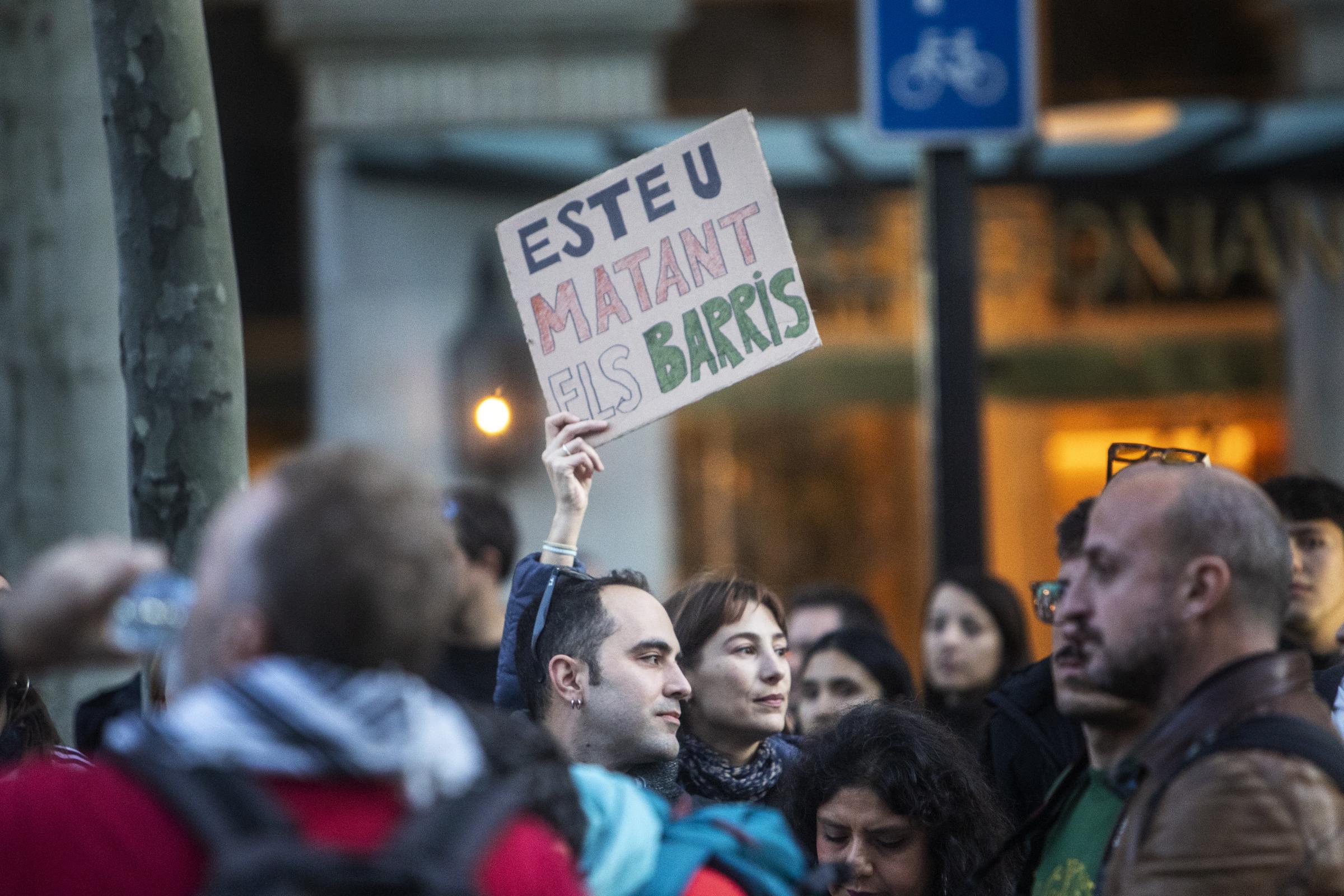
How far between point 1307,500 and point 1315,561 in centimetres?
18

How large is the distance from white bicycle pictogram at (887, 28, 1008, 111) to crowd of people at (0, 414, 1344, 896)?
184 centimetres

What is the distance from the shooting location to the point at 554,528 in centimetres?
394

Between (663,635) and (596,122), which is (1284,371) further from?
(663,635)

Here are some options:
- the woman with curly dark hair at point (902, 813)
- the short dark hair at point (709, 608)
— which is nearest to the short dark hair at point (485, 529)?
the short dark hair at point (709, 608)

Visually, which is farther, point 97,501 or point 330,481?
point 97,501

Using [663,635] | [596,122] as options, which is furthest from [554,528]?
[596,122]

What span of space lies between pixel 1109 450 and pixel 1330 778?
1356 millimetres

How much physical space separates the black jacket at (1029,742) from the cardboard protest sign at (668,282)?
3.78 ft

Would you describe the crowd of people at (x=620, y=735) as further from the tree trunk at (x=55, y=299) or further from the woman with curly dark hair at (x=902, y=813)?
the tree trunk at (x=55, y=299)

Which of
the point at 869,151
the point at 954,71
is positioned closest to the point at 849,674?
the point at 954,71

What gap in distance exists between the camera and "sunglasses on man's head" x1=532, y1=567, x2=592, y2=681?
12.8 feet

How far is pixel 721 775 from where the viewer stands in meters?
3.92

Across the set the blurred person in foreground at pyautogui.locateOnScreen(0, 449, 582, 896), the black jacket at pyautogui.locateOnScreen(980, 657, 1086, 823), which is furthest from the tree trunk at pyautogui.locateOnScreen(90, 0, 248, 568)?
the black jacket at pyautogui.locateOnScreen(980, 657, 1086, 823)

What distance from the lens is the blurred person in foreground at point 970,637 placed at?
5.56 m
